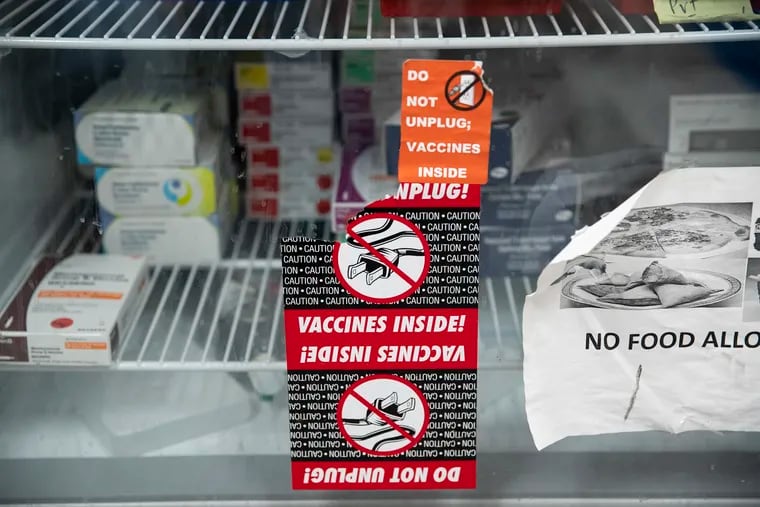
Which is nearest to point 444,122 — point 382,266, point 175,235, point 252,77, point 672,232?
point 382,266

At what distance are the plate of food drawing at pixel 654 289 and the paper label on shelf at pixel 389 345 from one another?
13 centimetres

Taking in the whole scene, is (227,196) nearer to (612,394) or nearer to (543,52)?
(543,52)

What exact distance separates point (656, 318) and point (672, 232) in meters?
0.10

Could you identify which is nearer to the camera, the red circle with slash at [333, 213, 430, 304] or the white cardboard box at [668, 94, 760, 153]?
the red circle with slash at [333, 213, 430, 304]

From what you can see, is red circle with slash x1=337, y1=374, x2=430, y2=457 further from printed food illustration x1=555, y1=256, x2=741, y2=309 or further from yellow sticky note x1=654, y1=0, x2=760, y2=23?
yellow sticky note x1=654, y1=0, x2=760, y2=23

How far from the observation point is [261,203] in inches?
53.3

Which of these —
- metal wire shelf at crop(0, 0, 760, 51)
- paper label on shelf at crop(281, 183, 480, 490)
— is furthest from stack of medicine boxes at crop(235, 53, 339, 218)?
paper label on shelf at crop(281, 183, 480, 490)

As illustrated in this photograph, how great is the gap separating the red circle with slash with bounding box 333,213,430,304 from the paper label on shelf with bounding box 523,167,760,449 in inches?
5.2

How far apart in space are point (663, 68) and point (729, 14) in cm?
20

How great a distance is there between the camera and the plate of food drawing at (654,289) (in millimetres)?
1120

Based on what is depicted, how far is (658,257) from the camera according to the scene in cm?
112

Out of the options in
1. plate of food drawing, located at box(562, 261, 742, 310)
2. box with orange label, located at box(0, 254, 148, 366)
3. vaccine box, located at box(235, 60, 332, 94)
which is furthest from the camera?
vaccine box, located at box(235, 60, 332, 94)

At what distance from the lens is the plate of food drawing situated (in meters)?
1.12

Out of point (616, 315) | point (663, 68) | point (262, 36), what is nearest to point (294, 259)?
point (262, 36)
